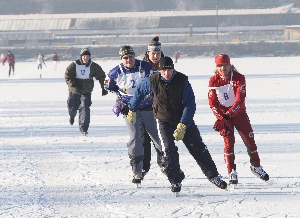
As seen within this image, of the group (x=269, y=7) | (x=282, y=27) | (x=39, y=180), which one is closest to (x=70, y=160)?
(x=39, y=180)

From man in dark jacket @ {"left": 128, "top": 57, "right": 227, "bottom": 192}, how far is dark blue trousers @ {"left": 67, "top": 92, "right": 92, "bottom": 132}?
4.56m

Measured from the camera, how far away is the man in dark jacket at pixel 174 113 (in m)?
7.05

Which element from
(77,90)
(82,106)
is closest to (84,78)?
(77,90)

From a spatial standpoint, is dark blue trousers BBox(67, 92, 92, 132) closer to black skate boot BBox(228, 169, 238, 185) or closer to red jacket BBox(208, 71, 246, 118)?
red jacket BBox(208, 71, 246, 118)

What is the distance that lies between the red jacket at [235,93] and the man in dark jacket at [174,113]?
0.37 metres

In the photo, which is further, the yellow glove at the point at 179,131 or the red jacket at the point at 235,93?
the red jacket at the point at 235,93

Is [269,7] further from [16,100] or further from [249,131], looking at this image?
[249,131]

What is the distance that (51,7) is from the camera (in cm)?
8500

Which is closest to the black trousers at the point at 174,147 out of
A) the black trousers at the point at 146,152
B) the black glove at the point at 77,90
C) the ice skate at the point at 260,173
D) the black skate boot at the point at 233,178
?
the black skate boot at the point at 233,178

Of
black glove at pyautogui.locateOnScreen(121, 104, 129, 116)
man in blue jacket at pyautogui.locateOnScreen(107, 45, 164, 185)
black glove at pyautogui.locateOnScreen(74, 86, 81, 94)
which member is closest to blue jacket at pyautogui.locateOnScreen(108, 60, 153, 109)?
man in blue jacket at pyautogui.locateOnScreen(107, 45, 164, 185)

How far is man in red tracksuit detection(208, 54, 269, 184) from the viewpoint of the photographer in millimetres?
7340

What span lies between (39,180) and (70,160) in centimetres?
139

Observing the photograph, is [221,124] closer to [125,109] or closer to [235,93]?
[235,93]

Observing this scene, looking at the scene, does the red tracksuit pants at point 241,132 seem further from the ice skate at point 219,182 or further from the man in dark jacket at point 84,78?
the man in dark jacket at point 84,78
